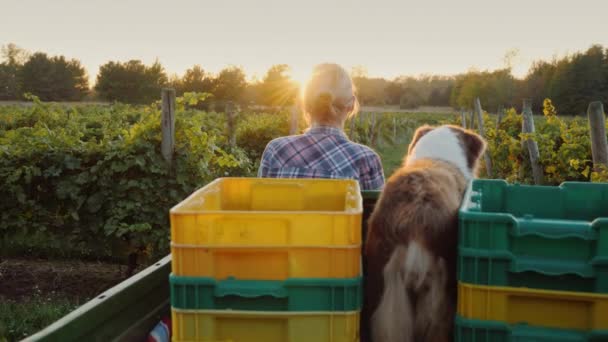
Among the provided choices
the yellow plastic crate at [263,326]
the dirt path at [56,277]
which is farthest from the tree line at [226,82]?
the yellow plastic crate at [263,326]

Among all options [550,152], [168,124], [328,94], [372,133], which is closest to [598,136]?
[550,152]

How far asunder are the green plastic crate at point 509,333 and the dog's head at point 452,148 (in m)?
1.62

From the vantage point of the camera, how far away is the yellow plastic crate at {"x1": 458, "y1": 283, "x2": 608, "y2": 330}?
1873mm

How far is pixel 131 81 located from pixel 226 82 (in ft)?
49.8

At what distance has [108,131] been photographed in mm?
8227

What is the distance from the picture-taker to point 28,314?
18.6 feet

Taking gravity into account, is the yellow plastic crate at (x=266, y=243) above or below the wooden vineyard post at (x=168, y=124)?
below

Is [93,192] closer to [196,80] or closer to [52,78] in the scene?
[196,80]

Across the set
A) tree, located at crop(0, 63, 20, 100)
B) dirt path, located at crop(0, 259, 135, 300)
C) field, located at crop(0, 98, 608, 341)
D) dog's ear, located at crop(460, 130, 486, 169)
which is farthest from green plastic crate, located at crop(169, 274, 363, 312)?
tree, located at crop(0, 63, 20, 100)

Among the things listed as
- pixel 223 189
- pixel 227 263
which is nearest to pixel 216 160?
pixel 223 189

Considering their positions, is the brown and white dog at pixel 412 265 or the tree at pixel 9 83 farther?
the tree at pixel 9 83

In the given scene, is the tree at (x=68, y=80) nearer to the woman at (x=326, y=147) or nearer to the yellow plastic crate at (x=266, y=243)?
the woman at (x=326, y=147)

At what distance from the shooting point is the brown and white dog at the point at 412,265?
202 cm

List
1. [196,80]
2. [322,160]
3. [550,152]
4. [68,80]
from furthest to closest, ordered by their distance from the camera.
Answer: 1. [68,80]
2. [196,80]
3. [550,152]
4. [322,160]
